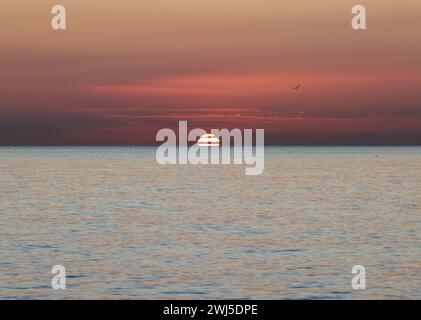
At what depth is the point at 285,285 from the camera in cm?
2880

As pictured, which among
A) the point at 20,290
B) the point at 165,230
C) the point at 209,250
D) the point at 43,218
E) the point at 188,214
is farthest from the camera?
the point at 188,214

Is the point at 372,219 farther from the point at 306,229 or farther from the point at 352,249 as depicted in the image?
the point at 352,249

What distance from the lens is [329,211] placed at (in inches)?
2329

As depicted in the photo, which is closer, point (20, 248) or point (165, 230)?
point (20, 248)
